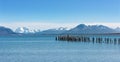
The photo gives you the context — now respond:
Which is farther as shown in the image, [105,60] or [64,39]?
[64,39]

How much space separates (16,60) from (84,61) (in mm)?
8594

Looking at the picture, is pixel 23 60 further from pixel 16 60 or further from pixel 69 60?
pixel 69 60

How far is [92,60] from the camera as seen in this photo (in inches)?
1811

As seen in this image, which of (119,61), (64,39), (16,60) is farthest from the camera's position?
(64,39)

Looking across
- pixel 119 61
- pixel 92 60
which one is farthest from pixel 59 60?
pixel 119 61

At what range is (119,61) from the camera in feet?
144

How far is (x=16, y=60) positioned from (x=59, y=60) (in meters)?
5.42

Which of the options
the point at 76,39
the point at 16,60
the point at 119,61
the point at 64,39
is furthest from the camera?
the point at 64,39

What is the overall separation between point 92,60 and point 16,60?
9.49 m

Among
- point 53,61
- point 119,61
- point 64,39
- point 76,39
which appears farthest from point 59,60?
point 64,39

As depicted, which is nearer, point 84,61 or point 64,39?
A: point 84,61

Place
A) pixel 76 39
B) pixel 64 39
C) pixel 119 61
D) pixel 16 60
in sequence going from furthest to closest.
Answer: pixel 64 39
pixel 76 39
pixel 16 60
pixel 119 61

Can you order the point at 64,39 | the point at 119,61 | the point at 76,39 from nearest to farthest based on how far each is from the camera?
the point at 119,61 < the point at 76,39 < the point at 64,39

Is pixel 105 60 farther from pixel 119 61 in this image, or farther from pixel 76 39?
pixel 76 39
